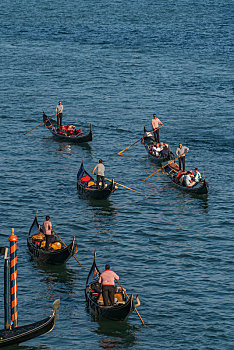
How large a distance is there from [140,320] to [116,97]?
4527 cm

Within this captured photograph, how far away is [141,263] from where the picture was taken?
36406 mm

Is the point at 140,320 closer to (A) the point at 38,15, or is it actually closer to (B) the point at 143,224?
(B) the point at 143,224

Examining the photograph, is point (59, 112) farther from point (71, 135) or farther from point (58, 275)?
point (58, 275)

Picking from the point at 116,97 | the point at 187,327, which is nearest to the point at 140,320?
the point at 187,327

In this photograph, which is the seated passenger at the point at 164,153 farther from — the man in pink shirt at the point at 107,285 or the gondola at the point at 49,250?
the man in pink shirt at the point at 107,285

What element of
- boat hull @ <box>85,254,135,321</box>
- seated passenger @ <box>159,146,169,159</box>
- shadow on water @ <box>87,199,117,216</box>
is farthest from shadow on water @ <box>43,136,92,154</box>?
boat hull @ <box>85,254,135,321</box>

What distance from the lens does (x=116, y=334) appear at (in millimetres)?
29469

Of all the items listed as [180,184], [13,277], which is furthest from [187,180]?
[13,277]

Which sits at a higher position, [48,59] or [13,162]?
[48,59]

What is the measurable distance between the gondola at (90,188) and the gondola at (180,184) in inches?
195

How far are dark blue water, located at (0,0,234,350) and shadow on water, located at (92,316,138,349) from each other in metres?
0.05

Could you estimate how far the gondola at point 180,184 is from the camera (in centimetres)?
4511

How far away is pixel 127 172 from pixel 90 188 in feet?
19.8

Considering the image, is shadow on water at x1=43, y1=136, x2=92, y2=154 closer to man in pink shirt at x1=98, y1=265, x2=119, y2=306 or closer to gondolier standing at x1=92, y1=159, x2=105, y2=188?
gondolier standing at x1=92, y1=159, x2=105, y2=188
